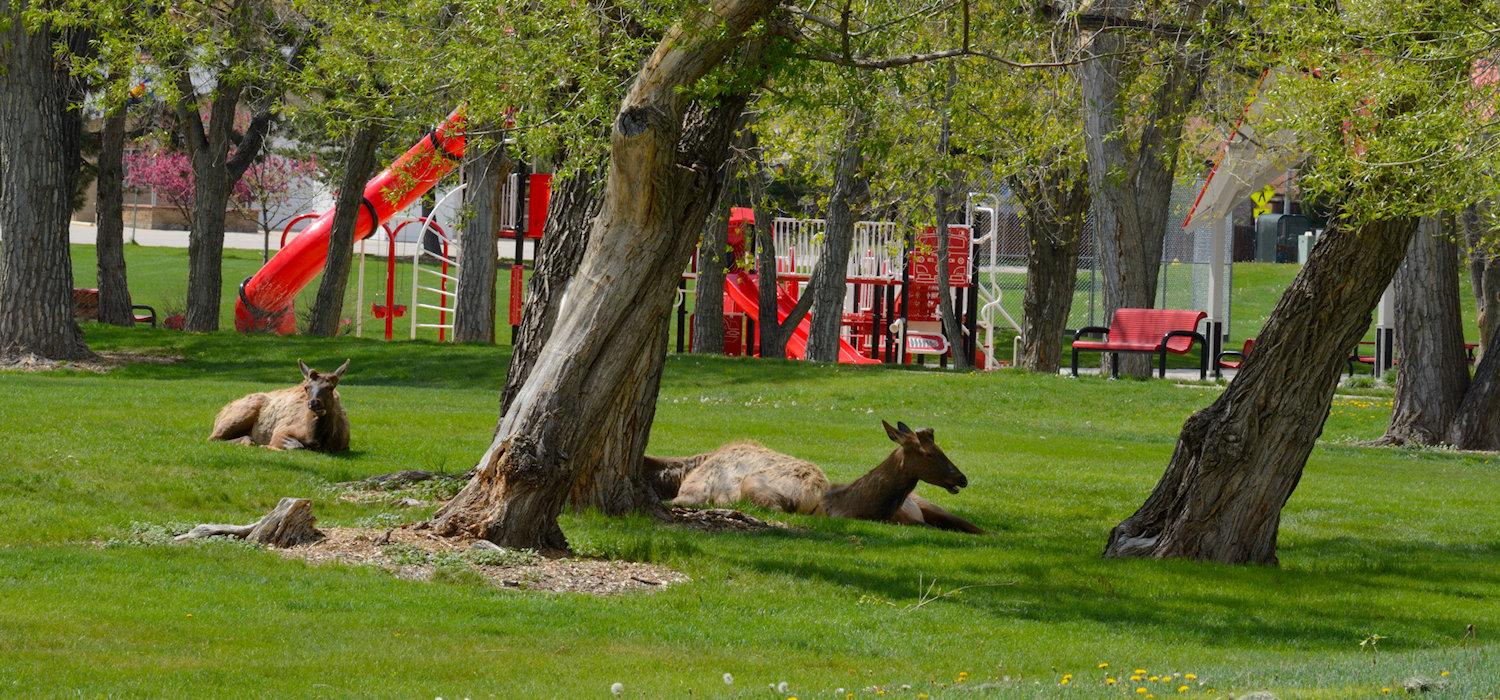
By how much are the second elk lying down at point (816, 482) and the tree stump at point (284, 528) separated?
3795 mm

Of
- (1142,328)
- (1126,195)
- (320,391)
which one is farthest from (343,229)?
(320,391)

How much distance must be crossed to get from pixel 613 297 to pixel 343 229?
19.8 m

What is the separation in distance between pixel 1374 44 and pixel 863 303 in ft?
79.3

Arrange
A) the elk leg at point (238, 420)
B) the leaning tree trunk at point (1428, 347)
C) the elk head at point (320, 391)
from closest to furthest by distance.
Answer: the elk head at point (320, 391) < the elk leg at point (238, 420) < the leaning tree trunk at point (1428, 347)

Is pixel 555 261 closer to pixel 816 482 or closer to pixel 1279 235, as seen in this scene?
pixel 816 482

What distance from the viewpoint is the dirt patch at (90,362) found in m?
20.6

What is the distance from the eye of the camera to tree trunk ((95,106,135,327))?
28031 millimetres

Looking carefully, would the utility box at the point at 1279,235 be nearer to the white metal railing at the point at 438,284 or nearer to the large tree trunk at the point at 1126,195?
the white metal railing at the point at 438,284

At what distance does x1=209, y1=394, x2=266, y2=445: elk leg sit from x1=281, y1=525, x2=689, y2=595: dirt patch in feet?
15.5

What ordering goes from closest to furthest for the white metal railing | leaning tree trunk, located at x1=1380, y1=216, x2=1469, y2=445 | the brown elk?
1. the brown elk
2. leaning tree trunk, located at x1=1380, y1=216, x2=1469, y2=445
3. the white metal railing

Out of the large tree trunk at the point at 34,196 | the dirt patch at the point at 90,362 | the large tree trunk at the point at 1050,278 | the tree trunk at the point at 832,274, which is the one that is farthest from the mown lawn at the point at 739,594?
the large tree trunk at the point at 1050,278

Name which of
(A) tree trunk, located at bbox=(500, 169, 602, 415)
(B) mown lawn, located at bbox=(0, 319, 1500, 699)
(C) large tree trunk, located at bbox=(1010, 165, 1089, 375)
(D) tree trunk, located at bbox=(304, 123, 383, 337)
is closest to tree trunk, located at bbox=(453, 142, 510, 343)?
(D) tree trunk, located at bbox=(304, 123, 383, 337)

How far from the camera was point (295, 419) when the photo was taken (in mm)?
13297

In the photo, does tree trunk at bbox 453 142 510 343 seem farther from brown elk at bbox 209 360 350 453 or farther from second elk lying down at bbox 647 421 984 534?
second elk lying down at bbox 647 421 984 534
